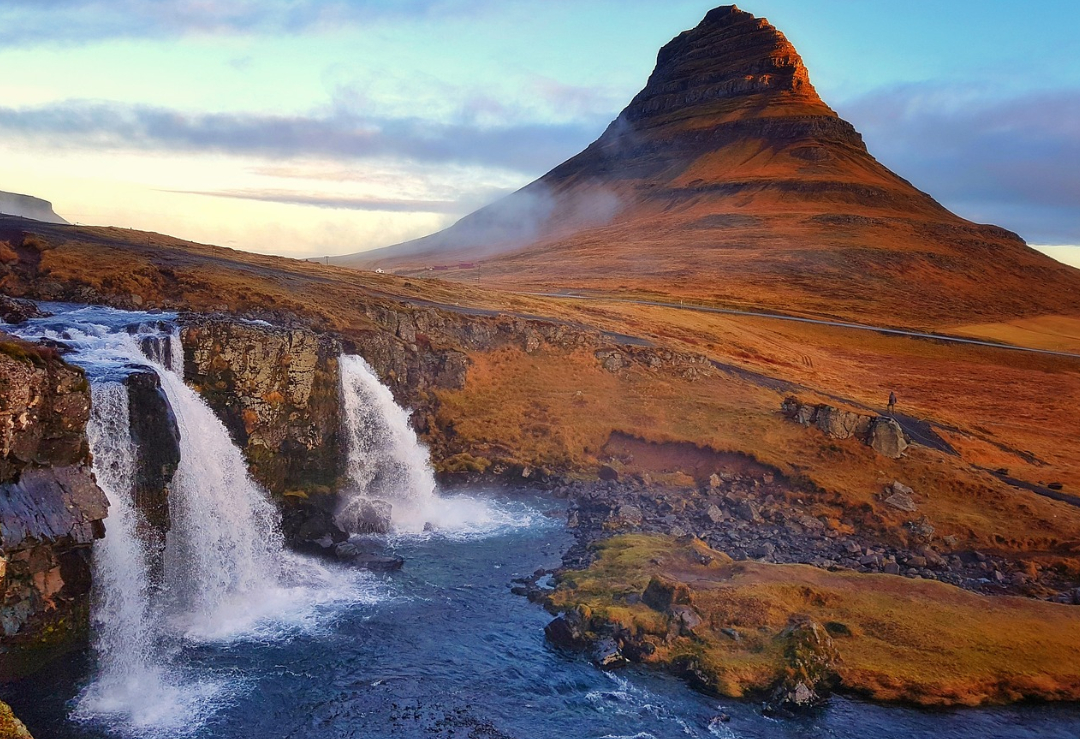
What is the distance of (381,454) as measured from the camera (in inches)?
1719

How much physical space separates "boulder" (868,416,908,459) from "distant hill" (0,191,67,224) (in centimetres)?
15340

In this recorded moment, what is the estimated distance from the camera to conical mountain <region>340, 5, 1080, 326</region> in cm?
12206

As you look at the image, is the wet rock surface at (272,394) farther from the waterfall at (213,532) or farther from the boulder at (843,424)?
the boulder at (843,424)

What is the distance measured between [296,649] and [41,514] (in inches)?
361

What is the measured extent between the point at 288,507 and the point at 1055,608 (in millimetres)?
33130

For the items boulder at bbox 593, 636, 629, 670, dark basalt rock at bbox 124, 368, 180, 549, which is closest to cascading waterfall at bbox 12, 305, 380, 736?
dark basalt rock at bbox 124, 368, 180, 549

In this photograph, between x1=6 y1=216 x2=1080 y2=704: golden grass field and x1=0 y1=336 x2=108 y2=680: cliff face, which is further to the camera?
x1=6 y1=216 x2=1080 y2=704: golden grass field

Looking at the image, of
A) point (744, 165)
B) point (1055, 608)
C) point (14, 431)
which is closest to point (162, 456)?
point (14, 431)

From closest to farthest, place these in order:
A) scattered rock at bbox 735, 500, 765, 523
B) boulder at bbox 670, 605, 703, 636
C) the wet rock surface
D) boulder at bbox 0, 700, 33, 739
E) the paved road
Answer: boulder at bbox 0, 700, 33, 739, boulder at bbox 670, 605, 703, 636, the wet rock surface, scattered rock at bbox 735, 500, 765, 523, the paved road

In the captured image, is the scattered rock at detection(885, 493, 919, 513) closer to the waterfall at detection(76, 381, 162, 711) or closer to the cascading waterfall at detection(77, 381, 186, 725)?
the cascading waterfall at detection(77, 381, 186, 725)

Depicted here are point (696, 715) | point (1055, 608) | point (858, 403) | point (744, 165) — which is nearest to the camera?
point (696, 715)

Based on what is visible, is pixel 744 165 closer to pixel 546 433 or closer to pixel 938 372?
pixel 938 372

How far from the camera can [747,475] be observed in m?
45.6

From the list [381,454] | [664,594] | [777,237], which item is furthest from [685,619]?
[777,237]
